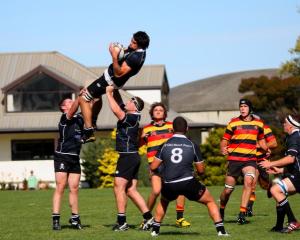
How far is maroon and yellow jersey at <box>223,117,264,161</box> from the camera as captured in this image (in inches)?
633

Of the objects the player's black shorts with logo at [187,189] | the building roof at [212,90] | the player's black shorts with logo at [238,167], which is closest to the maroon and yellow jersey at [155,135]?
the player's black shorts with logo at [238,167]

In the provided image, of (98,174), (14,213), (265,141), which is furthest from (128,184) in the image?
(98,174)

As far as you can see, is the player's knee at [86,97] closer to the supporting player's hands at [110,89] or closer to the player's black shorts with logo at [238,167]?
the supporting player's hands at [110,89]

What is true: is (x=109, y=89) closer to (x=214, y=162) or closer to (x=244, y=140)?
(x=244, y=140)

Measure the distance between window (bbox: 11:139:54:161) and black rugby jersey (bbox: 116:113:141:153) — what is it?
38.0m

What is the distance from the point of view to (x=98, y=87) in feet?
47.5

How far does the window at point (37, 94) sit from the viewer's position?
51.6 metres

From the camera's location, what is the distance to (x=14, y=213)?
19.9m

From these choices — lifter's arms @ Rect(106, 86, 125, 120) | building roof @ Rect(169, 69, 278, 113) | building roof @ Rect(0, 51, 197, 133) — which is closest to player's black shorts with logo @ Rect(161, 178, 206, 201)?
lifter's arms @ Rect(106, 86, 125, 120)

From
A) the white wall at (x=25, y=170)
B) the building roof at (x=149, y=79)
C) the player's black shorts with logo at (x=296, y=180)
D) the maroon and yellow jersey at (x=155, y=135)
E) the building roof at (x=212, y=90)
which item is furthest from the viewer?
the building roof at (x=212, y=90)

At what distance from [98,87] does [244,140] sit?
3.28 meters

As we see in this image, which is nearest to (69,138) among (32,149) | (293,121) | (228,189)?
(228,189)

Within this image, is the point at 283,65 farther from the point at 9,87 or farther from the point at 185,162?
the point at 185,162

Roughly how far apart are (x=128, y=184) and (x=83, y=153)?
30446 mm
